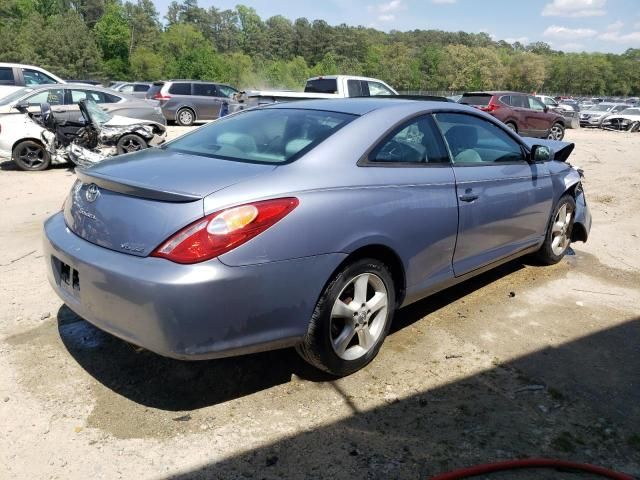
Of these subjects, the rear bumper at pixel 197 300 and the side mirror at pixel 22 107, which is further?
the side mirror at pixel 22 107

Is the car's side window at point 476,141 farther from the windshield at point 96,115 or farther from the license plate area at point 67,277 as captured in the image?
the windshield at point 96,115

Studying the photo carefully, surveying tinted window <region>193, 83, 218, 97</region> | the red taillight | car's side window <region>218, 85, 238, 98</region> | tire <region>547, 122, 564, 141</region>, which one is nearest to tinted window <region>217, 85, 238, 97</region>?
car's side window <region>218, 85, 238, 98</region>

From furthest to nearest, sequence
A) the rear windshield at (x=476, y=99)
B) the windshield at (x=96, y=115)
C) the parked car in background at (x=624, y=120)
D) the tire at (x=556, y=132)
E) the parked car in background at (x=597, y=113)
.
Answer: the parked car in background at (x=597, y=113), the parked car in background at (x=624, y=120), the tire at (x=556, y=132), the rear windshield at (x=476, y=99), the windshield at (x=96, y=115)

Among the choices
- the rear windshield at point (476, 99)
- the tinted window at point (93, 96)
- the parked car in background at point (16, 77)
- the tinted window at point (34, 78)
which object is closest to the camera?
the tinted window at point (93, 96)

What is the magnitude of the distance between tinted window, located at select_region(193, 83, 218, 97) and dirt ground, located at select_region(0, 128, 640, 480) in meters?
16.2

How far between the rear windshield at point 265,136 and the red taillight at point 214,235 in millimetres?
499

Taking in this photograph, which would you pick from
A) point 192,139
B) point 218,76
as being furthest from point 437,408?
point 218,76

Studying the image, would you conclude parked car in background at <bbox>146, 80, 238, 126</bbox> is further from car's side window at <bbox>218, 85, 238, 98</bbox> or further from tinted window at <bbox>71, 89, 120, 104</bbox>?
tinted window at <bbox>71, 89, 120, 104</bbox>

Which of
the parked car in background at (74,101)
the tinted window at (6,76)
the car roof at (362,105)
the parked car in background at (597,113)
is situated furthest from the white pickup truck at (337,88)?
the parked car in background at (597,113)

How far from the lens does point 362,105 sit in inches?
140

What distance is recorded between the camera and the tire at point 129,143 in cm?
950

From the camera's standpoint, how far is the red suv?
688 inches

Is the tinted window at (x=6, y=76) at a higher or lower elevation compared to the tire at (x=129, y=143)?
higher

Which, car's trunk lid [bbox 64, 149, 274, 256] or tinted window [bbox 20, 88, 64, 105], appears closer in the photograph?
car's trunk lid [bbox 64, 149, 274, 256]
